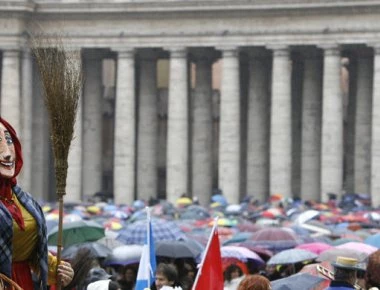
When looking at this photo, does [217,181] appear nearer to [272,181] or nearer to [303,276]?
[272,181]

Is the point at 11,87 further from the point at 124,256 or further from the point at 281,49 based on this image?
the point at 124,256

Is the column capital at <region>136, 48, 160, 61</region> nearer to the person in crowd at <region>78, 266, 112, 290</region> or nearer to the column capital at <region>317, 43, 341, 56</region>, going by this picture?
the column capital at <region>317, 43, 341, 56</region>

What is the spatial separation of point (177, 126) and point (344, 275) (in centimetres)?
8077

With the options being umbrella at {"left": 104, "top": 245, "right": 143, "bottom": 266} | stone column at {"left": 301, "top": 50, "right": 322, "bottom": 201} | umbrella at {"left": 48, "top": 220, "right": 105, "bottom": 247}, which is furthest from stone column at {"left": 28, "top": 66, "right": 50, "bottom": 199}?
umbrella at {"left": 104, "top": 245, "right": 143, "bottom": 266}

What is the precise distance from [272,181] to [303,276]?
74162mm

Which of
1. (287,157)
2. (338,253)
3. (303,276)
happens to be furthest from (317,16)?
(303,276)

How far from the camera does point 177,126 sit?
103 metres

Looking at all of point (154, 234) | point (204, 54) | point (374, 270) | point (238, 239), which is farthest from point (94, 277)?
point (204, 54)

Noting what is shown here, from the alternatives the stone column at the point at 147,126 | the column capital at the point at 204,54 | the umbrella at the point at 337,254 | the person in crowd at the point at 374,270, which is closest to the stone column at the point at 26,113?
the stone column at the point at 147,126

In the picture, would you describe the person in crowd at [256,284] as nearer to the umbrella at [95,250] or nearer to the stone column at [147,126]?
the umbrella at [95,250]

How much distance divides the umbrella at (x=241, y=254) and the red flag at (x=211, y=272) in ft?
57.2

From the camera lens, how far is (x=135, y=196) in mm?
106625

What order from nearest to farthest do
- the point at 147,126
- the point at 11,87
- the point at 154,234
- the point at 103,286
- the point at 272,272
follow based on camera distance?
the point at 103,286
the point at 272,272
the point at 154,234
the point at 11,87
the point at 147,126

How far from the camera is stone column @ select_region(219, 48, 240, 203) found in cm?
10138
